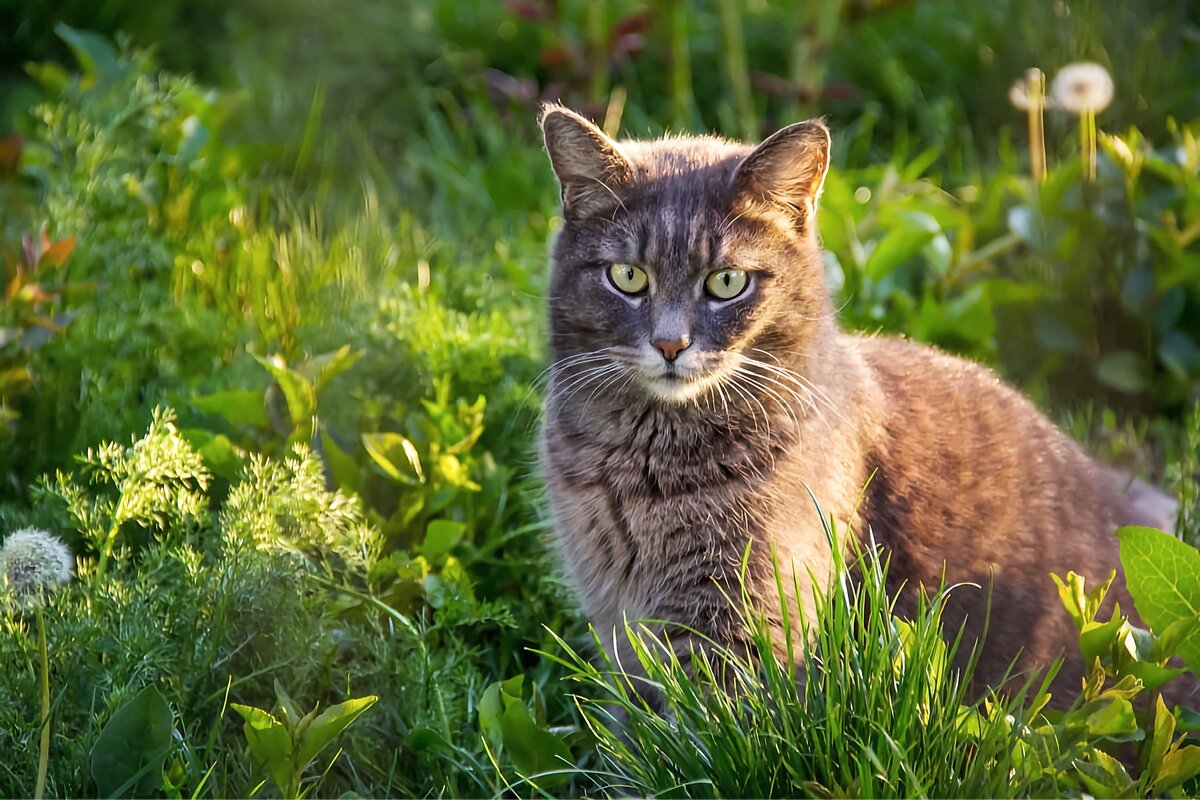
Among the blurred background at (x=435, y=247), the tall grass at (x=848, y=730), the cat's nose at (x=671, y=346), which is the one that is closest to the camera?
the tall grass at (x=848, y=730)

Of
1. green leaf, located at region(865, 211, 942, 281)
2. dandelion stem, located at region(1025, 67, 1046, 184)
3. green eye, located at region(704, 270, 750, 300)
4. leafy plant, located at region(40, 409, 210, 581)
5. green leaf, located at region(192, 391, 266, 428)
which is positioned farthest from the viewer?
dandelion stem, located at region(1025, 67, 1046, 184)

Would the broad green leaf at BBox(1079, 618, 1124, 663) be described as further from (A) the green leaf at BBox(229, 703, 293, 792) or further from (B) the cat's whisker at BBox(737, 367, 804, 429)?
(A) the green leaf at BBox(229, 703, 293, 792)

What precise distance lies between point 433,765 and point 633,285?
37.7 inches

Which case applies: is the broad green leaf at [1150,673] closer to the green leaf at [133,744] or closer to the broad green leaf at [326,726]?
the broad green leaf at [326,726]

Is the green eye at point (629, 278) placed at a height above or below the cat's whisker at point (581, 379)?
above

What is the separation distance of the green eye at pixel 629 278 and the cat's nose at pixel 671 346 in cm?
16

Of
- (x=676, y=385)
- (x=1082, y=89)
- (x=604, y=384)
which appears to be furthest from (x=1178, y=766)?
(x=1082, y=89)

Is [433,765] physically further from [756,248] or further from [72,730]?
[756,248]

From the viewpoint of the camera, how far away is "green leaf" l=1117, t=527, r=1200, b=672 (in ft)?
6.54

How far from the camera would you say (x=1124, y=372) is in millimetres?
3518

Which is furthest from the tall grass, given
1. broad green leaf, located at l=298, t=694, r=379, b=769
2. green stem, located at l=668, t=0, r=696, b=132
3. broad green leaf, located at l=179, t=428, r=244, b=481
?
green stem, located at l=668, t=0, r=696, b=132

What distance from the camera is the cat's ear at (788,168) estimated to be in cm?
222

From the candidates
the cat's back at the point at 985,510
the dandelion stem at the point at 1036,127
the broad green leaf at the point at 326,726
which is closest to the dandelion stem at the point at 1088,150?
the dandelion stem at the point at 1036,127

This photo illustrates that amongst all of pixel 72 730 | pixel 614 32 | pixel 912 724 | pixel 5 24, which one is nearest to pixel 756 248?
pixel 912 724
